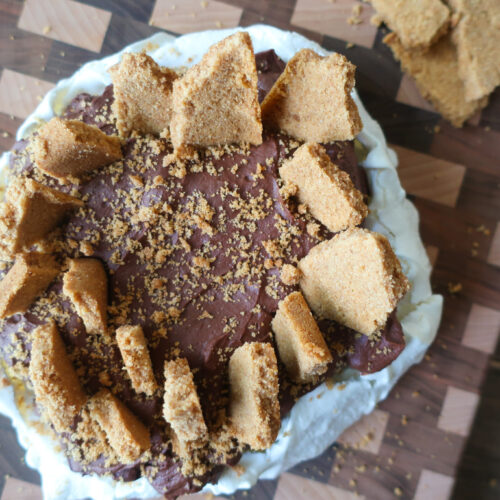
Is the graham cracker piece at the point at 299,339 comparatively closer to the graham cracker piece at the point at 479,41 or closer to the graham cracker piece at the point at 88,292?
the graham cracker piece at the point at 88,292

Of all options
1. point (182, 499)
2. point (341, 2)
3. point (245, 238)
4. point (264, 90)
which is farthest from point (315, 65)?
point (182, 499)

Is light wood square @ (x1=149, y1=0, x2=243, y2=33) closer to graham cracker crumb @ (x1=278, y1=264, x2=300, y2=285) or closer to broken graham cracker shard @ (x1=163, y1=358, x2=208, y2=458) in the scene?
graham cracker crumb @ (x1=278, y1=264, x2=300, y2=285)

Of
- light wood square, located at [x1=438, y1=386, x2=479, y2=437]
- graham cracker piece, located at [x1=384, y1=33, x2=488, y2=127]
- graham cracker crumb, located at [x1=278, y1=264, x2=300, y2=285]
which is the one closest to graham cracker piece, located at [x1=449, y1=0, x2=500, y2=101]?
graham cracker piece, located at [x1=384, y1=33, x2=488, y2=127]

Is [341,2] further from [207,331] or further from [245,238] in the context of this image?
[207,331]

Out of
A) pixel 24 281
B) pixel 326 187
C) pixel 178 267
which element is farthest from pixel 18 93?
pixel 326 187

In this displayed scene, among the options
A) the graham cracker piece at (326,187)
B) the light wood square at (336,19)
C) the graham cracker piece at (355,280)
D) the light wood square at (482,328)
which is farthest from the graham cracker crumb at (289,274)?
the light wood square at (336,19)

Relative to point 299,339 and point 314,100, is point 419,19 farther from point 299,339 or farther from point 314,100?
point 299,339
